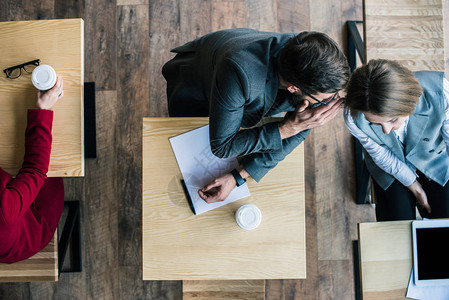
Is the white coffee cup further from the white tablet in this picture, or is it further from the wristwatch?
the white tablet

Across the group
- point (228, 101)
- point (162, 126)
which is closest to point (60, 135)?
point (162, 126)

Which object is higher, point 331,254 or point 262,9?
point 262,9

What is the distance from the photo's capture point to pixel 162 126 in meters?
1.33

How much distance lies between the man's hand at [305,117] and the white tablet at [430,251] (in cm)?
59

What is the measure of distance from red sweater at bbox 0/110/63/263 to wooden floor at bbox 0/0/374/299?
2.32 ft

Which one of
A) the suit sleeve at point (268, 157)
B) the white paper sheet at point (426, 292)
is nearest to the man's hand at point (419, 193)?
the white paper sheet at point (426, 292)

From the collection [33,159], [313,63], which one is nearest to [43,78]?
Result: [33,159]

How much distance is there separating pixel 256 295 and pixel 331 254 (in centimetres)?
82

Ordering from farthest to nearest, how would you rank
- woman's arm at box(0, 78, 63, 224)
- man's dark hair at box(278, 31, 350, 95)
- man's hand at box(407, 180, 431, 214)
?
man's hand at box(407, 180, 431, 214)
woman's arm at box(0, 78, 63, 224)
man's dark hair at box(278, 31, 350, 95)

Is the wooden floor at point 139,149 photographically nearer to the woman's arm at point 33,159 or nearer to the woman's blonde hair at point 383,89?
the woman's arm at point 33,159

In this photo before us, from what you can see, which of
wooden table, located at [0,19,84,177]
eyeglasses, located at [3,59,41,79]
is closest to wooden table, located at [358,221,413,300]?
wooden table, located at [0,19,84,177]

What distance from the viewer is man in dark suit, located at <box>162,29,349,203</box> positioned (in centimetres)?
93

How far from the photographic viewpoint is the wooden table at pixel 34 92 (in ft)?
4.39

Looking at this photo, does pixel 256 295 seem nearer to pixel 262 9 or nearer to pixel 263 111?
pixel 263 111
